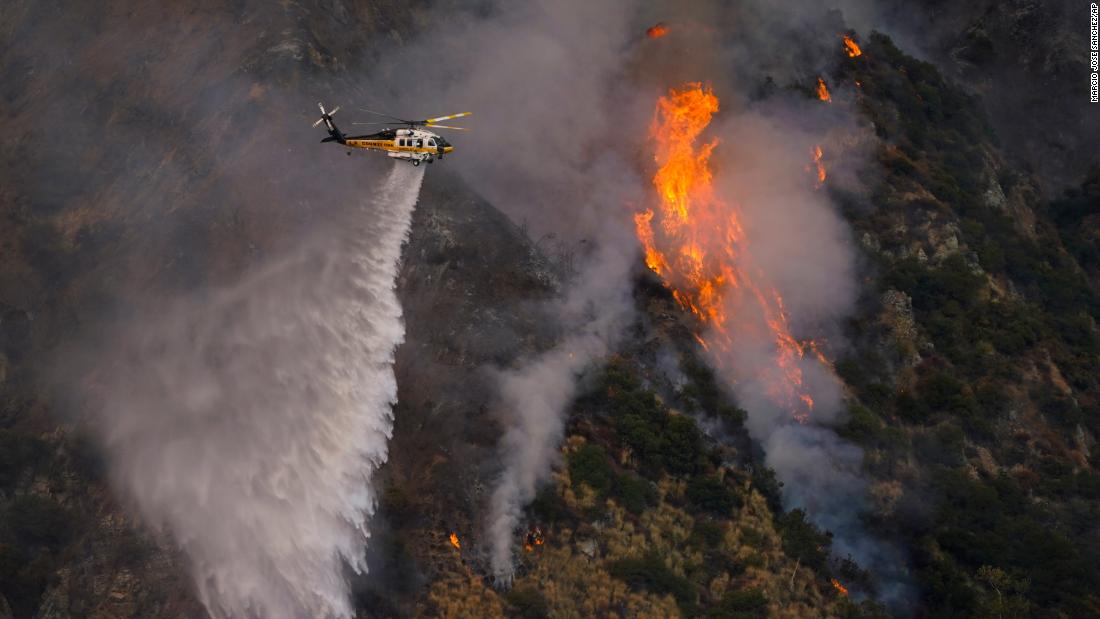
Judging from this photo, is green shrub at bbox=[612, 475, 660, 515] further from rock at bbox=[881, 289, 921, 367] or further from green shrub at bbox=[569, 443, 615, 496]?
rock at bbox=[881, 289, 921, 367]

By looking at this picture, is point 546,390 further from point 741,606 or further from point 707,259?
point 707,259

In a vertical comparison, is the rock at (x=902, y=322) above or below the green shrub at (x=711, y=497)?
above

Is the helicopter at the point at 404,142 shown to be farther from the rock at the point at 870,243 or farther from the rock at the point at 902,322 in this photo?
the rock at the point at 902,322

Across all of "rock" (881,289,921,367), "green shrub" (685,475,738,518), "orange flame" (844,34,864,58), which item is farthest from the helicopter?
"orange flame" (844,34,864,58)

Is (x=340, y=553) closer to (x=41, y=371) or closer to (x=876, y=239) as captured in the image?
(x=41, y=371)

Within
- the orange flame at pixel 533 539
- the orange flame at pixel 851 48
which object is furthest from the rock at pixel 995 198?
the orange flame at pixel 533 539

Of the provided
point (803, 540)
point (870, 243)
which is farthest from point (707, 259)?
point (803, 540)
